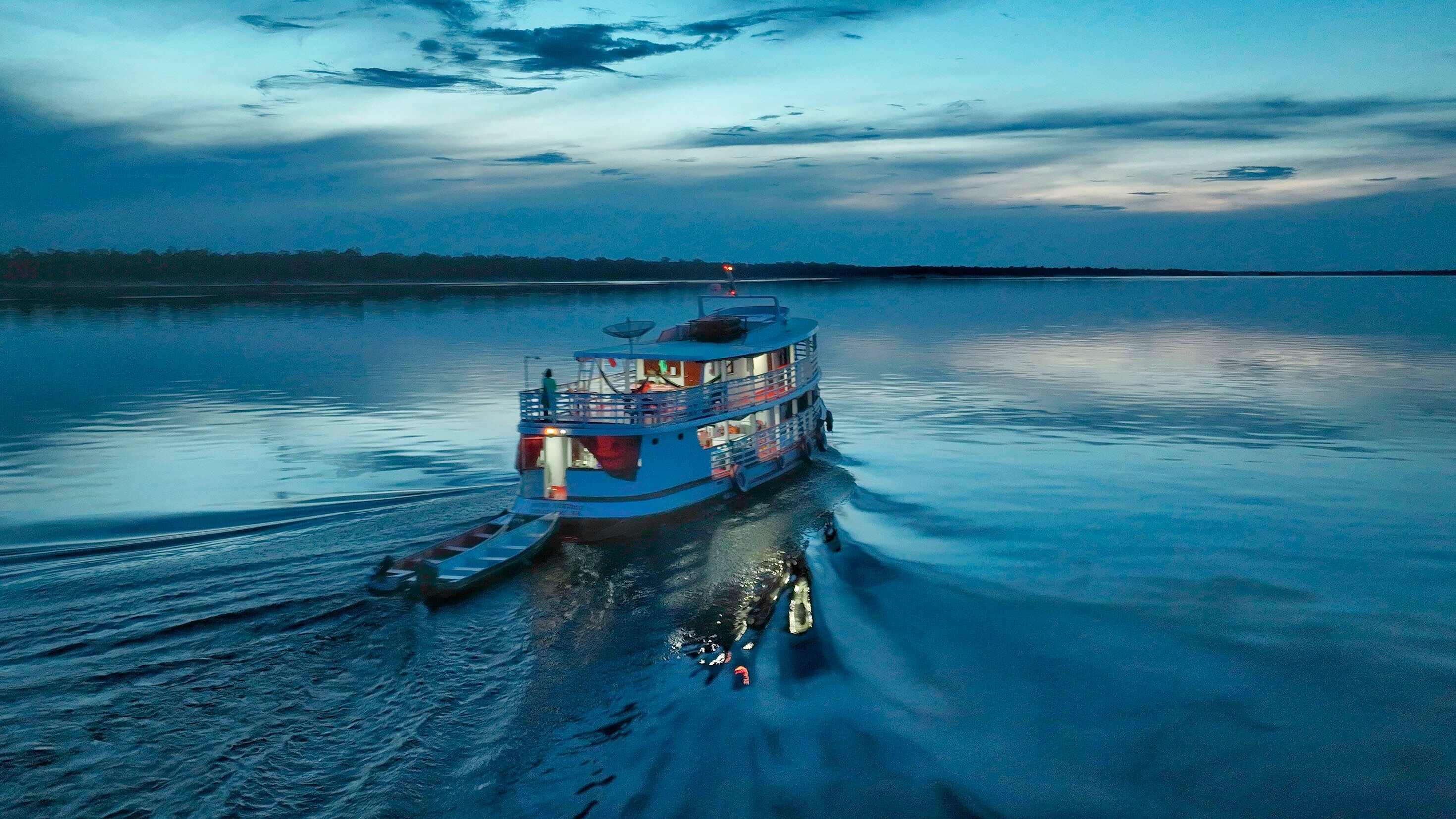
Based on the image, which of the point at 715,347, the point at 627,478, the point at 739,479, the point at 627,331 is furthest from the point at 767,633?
the point at 715,347

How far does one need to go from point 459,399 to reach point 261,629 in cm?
3396

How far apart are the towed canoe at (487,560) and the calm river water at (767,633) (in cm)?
58

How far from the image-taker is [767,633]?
715 inches

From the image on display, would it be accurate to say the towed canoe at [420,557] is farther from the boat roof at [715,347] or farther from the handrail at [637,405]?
the boat roof at [715,347]

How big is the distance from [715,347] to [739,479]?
4636 mm

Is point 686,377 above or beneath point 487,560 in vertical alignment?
above

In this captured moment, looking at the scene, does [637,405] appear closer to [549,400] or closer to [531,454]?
[549,400]

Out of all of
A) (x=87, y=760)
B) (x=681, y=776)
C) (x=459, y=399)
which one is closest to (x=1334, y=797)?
(x=681, y=776)

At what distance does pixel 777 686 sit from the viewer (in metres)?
15.8

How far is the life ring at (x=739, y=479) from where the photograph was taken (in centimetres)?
2838

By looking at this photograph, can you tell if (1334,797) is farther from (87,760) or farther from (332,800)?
(87,760)

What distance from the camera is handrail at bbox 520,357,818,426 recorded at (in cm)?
2448

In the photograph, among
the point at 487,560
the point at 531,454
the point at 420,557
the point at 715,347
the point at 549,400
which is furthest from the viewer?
the point at 715,347

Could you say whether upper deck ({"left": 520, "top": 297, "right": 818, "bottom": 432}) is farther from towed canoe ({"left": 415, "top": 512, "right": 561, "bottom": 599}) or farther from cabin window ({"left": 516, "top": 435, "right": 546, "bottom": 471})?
towed canoe ({"left": 415, "top": 512, "right": 561, "bottom": 599})
